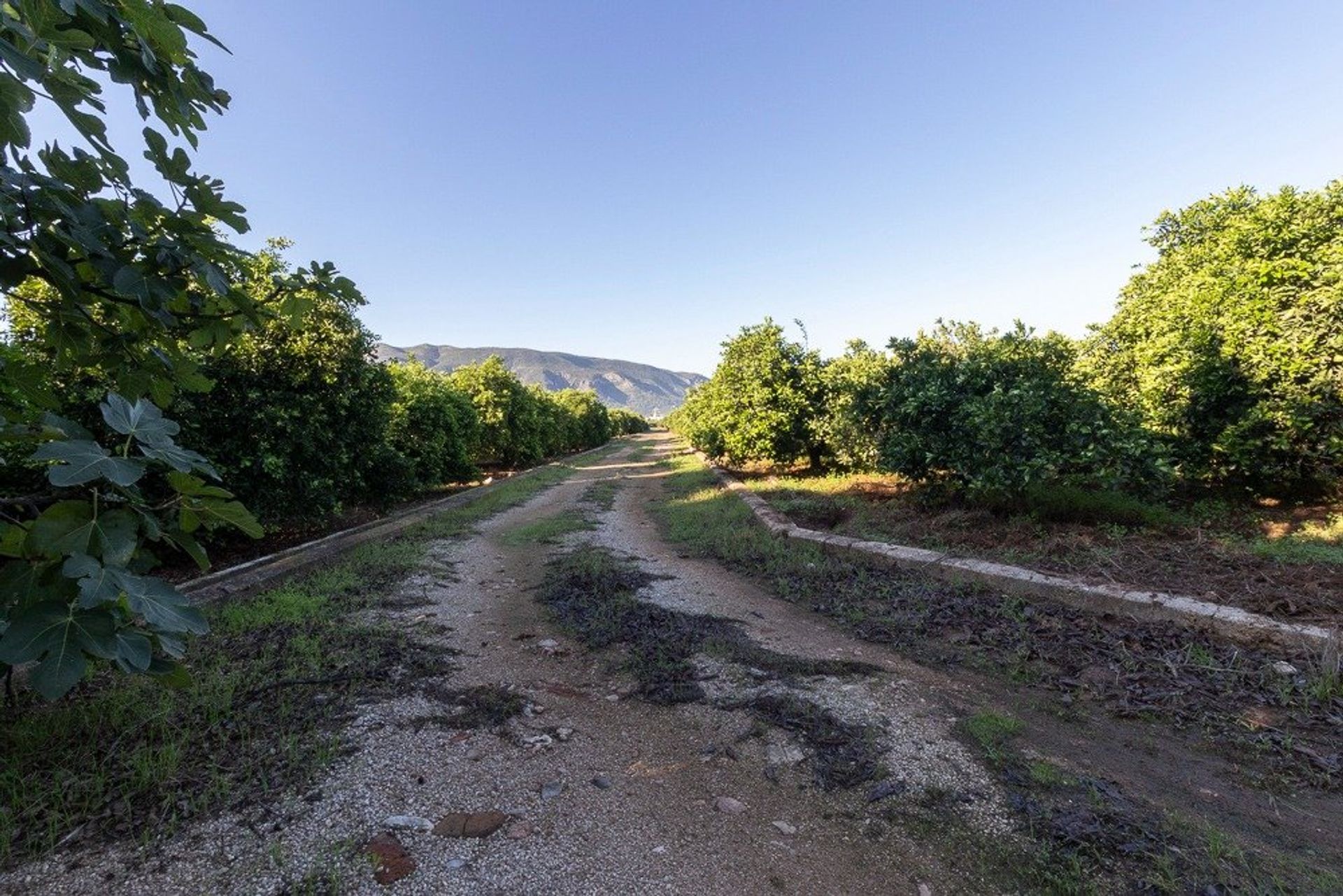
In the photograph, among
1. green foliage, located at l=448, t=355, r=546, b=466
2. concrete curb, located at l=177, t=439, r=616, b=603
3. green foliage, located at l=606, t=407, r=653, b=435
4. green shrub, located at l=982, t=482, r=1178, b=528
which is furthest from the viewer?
green foliage, located at l=606, t=407, r=653, b=435

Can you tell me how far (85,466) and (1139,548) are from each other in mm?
7560

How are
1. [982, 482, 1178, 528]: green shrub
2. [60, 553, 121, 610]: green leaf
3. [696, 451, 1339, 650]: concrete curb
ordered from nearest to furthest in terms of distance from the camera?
[60, 553, 121, 610]: green leaf < [696, 451, 1339, 650]: concrete curb < [982, 482, 1178, 528]: green shrub

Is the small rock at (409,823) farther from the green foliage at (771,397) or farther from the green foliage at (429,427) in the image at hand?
the green foliage at (771,397)

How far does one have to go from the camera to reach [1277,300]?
22.1 ft

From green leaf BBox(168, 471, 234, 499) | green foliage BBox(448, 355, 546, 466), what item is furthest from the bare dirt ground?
green foliage BBox(448, 355, 546, 466)

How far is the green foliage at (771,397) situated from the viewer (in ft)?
45.4

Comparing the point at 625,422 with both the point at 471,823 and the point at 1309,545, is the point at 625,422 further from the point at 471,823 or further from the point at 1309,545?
the point at 471,823

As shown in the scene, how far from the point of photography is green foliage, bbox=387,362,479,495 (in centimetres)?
1213

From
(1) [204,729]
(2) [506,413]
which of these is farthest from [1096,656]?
(2) [506,413]

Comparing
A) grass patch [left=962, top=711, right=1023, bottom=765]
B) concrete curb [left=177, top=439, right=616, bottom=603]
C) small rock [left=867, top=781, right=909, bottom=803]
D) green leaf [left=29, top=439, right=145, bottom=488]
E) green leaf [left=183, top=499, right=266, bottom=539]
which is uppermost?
green leaf [left=29, top=439, right=145, bottom=488]

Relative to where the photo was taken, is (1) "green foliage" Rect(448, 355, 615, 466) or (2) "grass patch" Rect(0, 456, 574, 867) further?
(1) "green foliage" Rect(448, 355, 615, 466)

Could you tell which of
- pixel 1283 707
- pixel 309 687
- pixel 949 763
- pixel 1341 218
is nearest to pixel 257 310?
pixel 309 687

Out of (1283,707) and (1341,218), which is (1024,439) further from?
(1341,218)

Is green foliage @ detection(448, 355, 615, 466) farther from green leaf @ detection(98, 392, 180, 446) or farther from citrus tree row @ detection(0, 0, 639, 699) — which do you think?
green leaf @ detection(98, 392, 180, 446)
